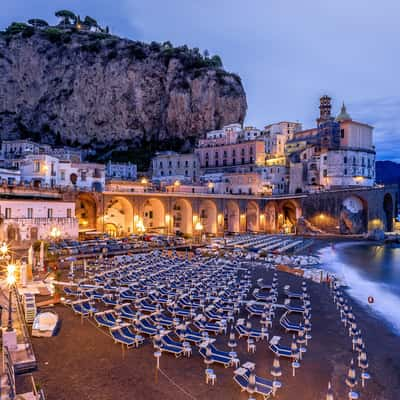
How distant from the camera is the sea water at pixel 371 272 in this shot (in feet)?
69.2

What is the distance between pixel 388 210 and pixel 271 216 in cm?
2280

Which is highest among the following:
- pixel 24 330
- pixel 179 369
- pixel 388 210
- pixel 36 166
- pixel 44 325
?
pixel 36 166

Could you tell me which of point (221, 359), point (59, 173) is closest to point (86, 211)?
point (59, 173)

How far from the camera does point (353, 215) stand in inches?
2539

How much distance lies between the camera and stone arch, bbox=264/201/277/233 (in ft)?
228

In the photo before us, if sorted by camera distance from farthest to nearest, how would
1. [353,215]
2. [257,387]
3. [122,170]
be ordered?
[122,170], [353,215], [257,387]

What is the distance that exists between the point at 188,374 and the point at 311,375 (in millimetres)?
3939

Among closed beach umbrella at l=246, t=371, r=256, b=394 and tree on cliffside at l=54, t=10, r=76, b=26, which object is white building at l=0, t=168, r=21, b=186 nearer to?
closed beach umbrella at l=246, t=371, r=256, b=394

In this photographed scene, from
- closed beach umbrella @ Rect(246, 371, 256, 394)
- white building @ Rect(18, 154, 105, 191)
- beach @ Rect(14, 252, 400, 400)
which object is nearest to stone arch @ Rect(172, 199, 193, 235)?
white building @ Rect(18, 154, 105, 191)

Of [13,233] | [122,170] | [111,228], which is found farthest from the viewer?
[122,170]

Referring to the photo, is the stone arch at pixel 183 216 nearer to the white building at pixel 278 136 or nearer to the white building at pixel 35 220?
the white building at pixel 35 220

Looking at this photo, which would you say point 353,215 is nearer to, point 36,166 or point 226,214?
point 226,214

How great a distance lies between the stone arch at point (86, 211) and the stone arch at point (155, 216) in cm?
776

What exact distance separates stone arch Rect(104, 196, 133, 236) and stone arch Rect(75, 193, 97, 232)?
260 cm
